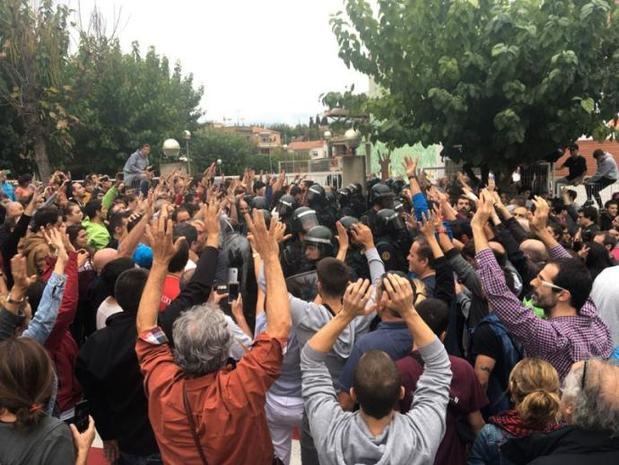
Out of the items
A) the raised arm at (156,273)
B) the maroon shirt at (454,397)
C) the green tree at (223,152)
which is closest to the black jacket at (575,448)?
the maroon shirt at (454,397)

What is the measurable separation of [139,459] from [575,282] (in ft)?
8.72

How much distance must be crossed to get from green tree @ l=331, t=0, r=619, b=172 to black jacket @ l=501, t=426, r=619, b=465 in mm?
7596

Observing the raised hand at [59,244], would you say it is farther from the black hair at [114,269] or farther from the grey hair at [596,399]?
the grey hair at [596,399]

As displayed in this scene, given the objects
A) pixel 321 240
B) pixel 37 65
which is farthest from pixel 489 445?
pixel 37 65

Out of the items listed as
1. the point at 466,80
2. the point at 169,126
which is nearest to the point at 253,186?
the point at 466,80

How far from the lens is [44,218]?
6418mm

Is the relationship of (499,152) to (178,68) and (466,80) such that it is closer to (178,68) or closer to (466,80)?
(466,80)

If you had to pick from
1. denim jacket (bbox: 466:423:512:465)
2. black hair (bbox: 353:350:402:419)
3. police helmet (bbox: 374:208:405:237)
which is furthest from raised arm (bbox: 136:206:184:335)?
Result: police helmet (bbox: 374:208:405:237)

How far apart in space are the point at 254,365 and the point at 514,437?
50.6 inches

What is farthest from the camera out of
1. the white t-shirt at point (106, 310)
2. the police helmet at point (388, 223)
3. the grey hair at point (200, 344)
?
the police helmet at point (388, 223)

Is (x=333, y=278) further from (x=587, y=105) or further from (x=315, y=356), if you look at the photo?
(x=587, y=105)

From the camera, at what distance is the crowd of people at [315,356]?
2.53 metres

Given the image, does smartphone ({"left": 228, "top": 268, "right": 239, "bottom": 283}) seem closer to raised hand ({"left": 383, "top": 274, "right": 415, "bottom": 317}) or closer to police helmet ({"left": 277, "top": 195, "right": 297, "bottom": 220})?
police helmet ({"left": 277, "top": 195, "right": 297, "bottom": 220})

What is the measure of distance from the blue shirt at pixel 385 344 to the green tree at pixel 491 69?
688cm
